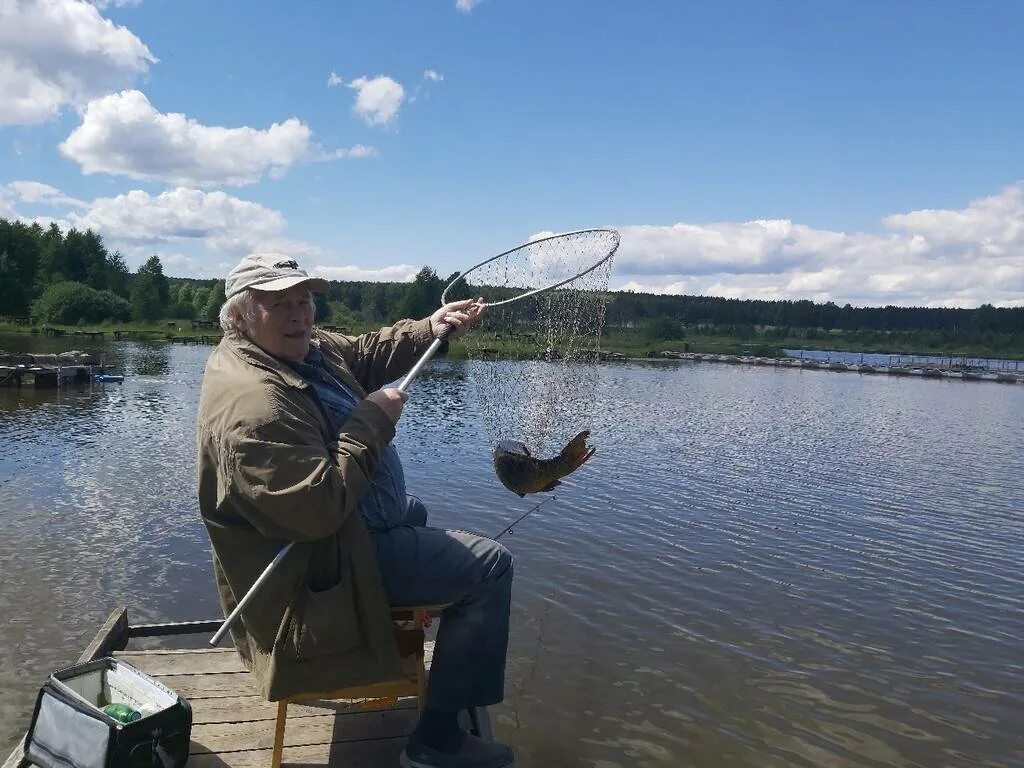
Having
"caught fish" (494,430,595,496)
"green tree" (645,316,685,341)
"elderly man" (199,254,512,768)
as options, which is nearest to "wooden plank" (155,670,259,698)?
"elderly man" (199,254,512,768)

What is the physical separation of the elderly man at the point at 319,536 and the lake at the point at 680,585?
11.6 feet

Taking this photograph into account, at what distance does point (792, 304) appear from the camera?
183 m

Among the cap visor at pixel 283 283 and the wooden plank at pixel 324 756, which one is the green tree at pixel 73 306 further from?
the cap visor at pixel 283 283

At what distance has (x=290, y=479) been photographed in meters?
3.19

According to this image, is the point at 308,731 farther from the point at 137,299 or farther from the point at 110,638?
the point at 137,299

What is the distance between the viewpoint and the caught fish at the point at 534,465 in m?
5.54

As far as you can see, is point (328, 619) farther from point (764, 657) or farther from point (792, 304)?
point (792, 304)

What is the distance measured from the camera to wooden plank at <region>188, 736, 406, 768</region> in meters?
4.21

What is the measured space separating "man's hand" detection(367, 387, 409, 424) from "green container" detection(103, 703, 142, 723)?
202 centimetres

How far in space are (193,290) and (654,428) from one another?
142209mm

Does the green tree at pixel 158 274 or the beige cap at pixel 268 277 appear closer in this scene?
the beige cap at pixel 268 277

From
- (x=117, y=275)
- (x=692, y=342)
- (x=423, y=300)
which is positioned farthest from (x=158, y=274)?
(x=423, y=300)

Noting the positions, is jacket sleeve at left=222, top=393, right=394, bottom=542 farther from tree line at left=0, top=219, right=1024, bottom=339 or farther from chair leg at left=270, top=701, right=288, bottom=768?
tree line at left=0, top=219, right=1024, bottom=339

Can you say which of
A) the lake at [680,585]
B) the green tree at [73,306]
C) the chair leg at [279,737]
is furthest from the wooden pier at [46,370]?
the green tree at [73,306]
